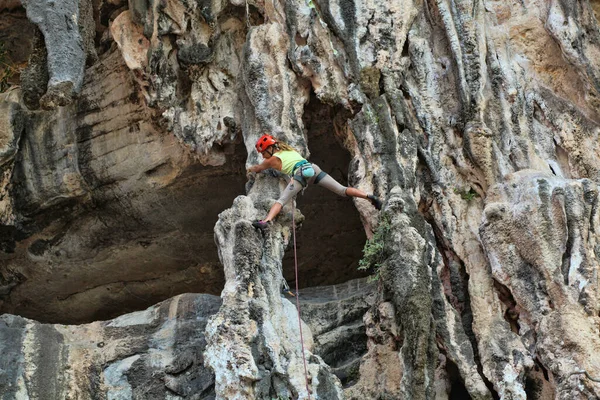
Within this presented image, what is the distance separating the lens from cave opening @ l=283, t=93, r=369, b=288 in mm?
13008

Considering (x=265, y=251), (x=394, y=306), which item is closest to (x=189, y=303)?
(x=265, y=251)

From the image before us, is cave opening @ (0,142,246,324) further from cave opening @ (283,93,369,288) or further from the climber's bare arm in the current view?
the climber's bare arm

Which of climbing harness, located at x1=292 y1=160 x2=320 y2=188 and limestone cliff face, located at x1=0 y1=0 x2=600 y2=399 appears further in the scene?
climbing harness, located at x1=292 y1=160 x2=320 y2=188

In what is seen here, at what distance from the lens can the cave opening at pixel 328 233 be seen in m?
13.0

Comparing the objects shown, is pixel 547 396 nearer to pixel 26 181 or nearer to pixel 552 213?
pixel 552 213

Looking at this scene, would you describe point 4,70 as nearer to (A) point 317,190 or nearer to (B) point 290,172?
(A) point 317,190

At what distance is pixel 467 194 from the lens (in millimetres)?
11367

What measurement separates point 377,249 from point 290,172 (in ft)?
3.56

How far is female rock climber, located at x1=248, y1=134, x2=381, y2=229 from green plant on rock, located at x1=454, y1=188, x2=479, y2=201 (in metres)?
0.89

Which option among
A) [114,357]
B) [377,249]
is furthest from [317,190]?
[114,357]

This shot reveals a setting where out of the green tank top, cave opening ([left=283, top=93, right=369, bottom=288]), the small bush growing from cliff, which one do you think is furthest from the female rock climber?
cave opening ([left=283, top=93, right=369, bottom=288])

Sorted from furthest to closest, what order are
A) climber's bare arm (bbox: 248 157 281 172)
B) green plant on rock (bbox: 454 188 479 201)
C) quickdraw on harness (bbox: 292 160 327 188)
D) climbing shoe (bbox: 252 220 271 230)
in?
1. green plant on rock (bbox: 454 188 479 201)
2. climber's bare arm (bbox: 248 157 281 172)
3. quickdraw on harness (bbox: 292 160 327 188)
4. climbing shoe (bbox: 252 220 271 230)

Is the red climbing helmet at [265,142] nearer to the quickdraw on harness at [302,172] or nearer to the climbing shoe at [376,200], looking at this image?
the quickdraw on harness at [302,172]

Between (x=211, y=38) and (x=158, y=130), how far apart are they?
4.23 feet
